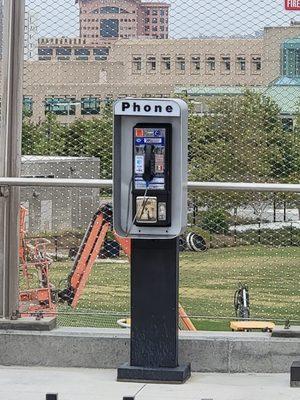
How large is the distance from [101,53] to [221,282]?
1945mm

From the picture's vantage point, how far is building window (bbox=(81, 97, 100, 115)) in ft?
30.3

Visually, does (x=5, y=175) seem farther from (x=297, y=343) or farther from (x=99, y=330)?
(x=297, y=343)

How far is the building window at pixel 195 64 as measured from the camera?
9.21m

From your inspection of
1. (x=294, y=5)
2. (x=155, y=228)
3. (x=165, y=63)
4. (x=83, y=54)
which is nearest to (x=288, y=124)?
(x=294, y=5)

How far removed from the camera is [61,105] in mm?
9312

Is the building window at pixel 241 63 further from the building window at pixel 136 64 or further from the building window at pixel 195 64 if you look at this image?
the building window at pixel 136 64

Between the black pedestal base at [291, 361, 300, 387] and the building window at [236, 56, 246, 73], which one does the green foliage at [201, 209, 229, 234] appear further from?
the black pedestal base at [291, 361, 300, 387]

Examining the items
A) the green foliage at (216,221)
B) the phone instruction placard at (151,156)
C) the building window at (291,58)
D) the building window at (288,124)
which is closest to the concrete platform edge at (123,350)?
the green foliage at (216,221)

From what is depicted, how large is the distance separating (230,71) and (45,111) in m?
1.41

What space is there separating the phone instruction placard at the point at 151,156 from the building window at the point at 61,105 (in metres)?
1.10

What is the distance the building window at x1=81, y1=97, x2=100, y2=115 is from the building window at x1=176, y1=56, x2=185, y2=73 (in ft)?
2.11

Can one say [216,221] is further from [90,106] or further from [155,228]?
[90,106]

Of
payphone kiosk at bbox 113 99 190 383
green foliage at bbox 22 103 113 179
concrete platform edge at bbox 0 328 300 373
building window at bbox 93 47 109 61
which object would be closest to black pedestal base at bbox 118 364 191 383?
payphone kiosk at bbox 113 99 190 383

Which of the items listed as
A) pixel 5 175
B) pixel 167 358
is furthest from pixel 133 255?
pixel 5 175
